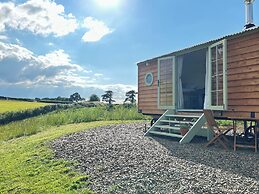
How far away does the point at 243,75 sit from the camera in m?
6.15

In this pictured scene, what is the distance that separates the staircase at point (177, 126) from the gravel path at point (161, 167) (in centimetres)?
58

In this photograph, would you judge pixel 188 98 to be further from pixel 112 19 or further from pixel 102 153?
pixel 102 153

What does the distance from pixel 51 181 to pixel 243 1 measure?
25.7ft

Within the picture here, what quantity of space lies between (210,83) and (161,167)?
3434mm

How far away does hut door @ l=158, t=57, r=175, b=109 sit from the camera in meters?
8.43

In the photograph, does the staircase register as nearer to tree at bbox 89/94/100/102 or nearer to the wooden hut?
the wooden hut

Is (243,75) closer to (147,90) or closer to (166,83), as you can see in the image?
(166,83)

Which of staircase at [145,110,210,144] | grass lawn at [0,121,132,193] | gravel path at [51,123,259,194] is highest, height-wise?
staircase at [145,110,210,144]

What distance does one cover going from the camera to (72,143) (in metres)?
6.96

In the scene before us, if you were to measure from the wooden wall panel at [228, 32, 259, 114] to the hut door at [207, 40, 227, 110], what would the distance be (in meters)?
0.14

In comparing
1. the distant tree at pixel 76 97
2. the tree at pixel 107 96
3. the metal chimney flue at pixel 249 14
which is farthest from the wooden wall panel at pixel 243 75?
the distant tree at pixel 76 97

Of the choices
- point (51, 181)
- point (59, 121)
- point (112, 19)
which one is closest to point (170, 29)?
point (112, 19)

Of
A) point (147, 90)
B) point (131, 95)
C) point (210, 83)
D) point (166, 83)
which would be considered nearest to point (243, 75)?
point (210, 83)

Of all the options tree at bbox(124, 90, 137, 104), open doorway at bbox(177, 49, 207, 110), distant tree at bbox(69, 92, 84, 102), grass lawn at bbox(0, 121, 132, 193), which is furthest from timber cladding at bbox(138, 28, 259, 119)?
distant tree at bbox(69, 92, 84, 102)
